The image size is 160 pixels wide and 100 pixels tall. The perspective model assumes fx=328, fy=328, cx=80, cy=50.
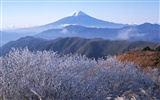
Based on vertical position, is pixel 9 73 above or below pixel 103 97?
above

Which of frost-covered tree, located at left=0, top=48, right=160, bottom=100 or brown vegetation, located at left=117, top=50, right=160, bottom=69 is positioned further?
brown vegetation, located at left=117, top=50, right=160, bottom=69

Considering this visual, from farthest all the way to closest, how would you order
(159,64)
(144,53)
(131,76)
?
(144,53) → (159,64) → (131,76)

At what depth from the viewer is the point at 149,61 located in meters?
50.2

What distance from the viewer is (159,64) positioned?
4700 cm

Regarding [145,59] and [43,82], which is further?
[145,59]

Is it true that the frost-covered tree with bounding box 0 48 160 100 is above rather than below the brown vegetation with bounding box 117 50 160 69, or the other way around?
above

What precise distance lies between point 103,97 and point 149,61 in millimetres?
33990

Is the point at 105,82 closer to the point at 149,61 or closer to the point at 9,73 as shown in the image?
the point at 9,73

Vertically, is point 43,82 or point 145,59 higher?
point 43,82

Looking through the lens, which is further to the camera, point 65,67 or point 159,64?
point 159,64

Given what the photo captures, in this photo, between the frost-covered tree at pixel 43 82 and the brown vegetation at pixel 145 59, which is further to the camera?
the brown vegetation at pixel 145 59

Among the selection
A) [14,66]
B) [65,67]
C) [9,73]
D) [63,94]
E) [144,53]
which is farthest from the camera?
[144,53]

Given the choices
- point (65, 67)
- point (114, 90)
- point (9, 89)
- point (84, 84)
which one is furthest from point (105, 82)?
point (9, 89)

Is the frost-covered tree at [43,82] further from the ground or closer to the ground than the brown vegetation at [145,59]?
further from the ground
